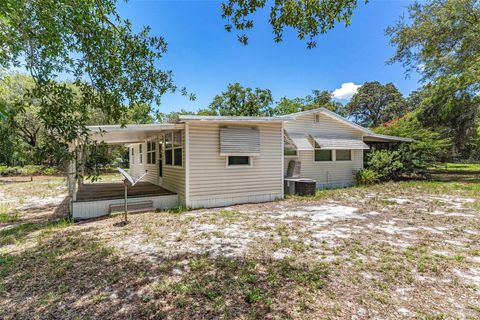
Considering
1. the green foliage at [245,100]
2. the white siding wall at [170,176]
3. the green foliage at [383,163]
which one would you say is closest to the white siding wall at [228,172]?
the white siding wall at [170,176]

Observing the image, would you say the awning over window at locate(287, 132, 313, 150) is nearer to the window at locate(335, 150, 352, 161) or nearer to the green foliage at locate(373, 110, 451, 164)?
the window at locate(335, 150, 352, 161)

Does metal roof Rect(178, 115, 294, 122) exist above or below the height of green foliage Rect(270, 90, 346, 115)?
below

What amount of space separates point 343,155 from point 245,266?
1067 centimetres

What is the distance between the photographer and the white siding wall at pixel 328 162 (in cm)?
1171

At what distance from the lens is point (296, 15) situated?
13.0 ft

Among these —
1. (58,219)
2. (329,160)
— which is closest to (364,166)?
(329,160)

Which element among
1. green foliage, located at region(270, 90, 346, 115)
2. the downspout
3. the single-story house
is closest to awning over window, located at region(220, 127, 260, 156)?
the single-story house

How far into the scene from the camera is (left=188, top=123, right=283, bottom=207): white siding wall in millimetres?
7695

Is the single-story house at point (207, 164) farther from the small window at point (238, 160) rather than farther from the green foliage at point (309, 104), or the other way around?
the green foliage at point (309, 104)

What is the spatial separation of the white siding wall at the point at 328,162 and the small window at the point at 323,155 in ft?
0.69

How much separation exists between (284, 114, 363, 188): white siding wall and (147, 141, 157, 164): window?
6.17 meters

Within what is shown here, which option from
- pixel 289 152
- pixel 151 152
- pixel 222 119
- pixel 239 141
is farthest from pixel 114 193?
pixel 289 152

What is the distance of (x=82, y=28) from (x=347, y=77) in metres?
33.9

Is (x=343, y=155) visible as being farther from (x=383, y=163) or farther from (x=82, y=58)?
(x=82, y=58)
